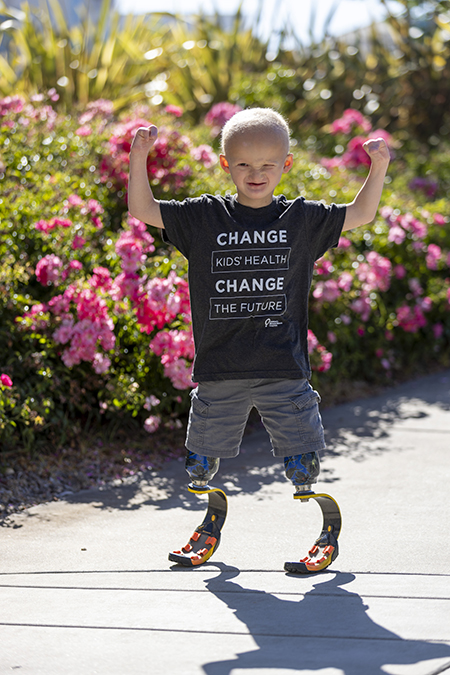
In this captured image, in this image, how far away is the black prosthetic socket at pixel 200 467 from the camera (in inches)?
113

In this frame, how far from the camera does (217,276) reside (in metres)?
2.77

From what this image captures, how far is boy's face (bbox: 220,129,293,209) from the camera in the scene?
8.93ft

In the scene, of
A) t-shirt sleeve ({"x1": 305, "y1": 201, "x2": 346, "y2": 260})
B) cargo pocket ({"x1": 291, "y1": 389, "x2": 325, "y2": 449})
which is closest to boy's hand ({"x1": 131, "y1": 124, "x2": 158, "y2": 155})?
t-shirt sleeve ({"x1": 305, "y1": 201, "x2": 346, "y2": 260})

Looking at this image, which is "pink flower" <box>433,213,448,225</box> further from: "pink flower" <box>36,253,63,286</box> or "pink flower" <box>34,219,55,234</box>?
"pink flower" <box>36,253,63,286</box>

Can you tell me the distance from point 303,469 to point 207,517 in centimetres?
44

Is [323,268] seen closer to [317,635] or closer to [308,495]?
[308,495]

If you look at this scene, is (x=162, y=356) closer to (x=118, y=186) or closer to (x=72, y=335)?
(x=72, y=335)

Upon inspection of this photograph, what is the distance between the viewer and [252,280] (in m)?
2.74

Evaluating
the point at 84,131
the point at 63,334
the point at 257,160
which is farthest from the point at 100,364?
the point at 84,131

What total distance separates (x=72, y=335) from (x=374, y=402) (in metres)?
2.26

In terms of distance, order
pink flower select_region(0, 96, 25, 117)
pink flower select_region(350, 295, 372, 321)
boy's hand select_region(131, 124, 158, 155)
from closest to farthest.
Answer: boy's hand select_region(131, 124, 158, 155) < pink flower select_region(350, 295, 372, 321) < pink flower select_region(0, 96, 25, 117)

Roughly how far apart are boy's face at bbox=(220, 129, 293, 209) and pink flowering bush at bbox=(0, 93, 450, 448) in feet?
4.82

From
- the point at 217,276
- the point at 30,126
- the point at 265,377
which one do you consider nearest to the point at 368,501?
the point at 265,377

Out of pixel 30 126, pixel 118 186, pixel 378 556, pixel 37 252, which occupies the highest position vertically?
pixel 30 126
